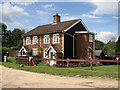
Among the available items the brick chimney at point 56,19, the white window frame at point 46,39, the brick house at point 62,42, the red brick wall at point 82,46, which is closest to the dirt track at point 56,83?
the brick house at point 62,42

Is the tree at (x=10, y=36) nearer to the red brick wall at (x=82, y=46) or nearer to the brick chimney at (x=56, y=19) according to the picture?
the brick chimney at (x=56, y=19)

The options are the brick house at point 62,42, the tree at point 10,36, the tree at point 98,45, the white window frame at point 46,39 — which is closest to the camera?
the brick house at point 62,42

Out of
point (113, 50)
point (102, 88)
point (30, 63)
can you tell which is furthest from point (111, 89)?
point (113, 50)

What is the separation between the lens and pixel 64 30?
25.9 m

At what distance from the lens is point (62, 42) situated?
85.4 ft

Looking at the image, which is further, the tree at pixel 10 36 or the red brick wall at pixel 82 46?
the tree at pixel 10 36

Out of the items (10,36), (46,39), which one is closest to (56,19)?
(46,39)

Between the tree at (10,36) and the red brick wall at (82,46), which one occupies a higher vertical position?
the tree at (10,36)

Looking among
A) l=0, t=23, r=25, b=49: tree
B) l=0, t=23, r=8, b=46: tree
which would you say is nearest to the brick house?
l=0, t=23, r=25, b=49: tree

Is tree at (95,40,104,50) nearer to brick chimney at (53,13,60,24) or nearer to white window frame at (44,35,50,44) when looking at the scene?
brick chimney at (53,13,60,24)

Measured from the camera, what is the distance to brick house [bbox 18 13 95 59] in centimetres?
2623

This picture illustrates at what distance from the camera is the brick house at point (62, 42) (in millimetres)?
26234

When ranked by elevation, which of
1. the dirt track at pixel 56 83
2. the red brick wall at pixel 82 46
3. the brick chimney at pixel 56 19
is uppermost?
the brick chimney at pixel 56 19

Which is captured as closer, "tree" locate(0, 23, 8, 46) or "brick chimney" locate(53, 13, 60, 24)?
"brick chimney" locate(53, 13, 60, 24)
